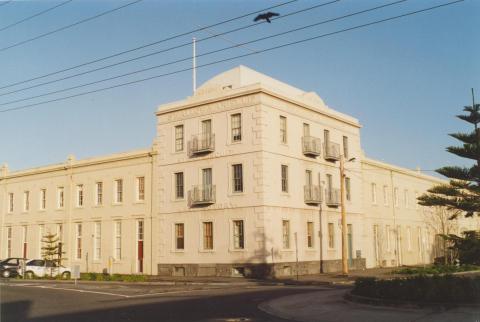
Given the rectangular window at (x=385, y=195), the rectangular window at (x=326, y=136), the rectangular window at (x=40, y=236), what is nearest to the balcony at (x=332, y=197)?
the rectangular window at (x=326, y=136)

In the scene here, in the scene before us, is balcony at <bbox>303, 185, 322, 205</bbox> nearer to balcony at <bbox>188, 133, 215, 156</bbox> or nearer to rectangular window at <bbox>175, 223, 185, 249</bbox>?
balcony at <bbox>188, 133, 215, 156</bbox>

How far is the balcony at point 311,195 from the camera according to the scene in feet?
122

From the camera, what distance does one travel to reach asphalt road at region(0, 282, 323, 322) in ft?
49.3

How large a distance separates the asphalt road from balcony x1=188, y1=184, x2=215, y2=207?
12387 mm

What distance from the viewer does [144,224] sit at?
4072cm

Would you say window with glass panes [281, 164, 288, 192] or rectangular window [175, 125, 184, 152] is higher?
rectangular window [175, 125, 184, 152]

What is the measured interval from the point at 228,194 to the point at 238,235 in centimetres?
271

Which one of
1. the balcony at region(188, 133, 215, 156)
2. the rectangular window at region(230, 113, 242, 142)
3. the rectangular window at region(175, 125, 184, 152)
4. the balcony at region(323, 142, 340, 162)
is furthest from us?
the balcony at region(323, 142, 340, 162)

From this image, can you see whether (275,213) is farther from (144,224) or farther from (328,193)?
(144,224)

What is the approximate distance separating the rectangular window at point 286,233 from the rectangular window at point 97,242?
1656cm

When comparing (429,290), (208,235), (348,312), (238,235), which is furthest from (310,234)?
(429,290)

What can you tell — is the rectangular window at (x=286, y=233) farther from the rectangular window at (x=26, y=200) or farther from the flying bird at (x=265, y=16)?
the rectangular window at (x=26, y=200)

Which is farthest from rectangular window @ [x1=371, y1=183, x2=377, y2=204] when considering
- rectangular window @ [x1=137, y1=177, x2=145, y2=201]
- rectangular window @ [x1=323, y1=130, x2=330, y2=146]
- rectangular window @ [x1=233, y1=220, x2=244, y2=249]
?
→ rectangular window @ [x1=137, y1=177, x2=145, y2=201]

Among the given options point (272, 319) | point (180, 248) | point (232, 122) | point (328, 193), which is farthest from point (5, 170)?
point (272, 319)
